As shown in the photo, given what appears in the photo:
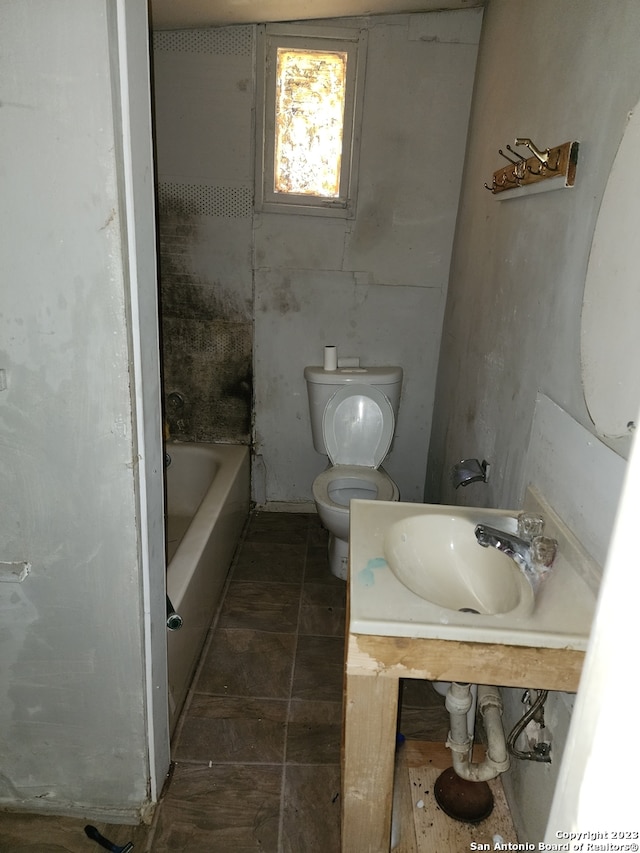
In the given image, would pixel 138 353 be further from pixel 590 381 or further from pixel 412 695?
pixel 412 695

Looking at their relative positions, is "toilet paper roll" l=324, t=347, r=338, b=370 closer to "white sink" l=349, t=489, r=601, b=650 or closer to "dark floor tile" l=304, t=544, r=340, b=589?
"dark floor tile" l=304, t=544, r=340, b=589

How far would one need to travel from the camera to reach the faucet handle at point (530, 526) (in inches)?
47.8

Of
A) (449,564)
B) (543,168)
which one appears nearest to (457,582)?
(449,564)

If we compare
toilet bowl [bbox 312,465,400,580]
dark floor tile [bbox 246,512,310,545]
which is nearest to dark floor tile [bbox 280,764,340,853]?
toilet bowl [bbox 312,465,400,580]

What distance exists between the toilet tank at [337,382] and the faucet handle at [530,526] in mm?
1467

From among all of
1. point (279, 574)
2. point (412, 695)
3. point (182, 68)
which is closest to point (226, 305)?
point (182, 68)

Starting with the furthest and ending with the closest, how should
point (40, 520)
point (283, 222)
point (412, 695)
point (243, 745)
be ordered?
point (283, 222) → point (412, 695) → point (243, 745) → point (40, 520)

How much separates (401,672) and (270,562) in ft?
5.56

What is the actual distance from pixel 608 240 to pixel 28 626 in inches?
57.3

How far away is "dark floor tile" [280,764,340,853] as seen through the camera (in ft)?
4.66

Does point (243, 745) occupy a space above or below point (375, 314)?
below

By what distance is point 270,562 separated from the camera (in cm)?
263

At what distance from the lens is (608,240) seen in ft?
3.43

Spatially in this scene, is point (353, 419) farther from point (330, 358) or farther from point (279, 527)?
point (279, 527)
